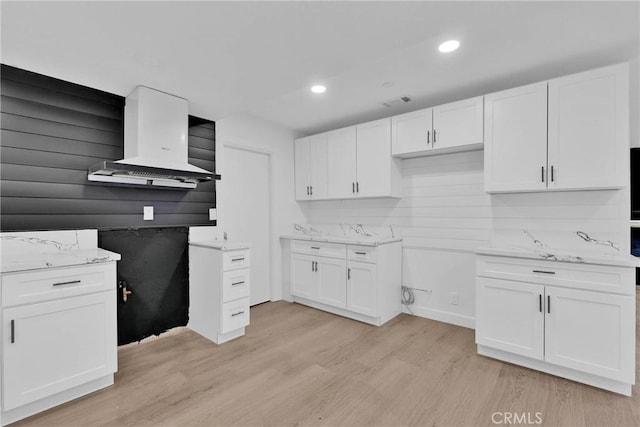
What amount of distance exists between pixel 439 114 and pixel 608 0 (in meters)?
1.43

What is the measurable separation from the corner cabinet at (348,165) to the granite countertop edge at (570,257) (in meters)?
1.32

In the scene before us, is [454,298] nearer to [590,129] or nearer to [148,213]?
[590,129]

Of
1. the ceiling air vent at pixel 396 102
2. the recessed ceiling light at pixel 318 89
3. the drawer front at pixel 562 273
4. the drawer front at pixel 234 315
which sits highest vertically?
the recessed ceiling light at pixel 318 89

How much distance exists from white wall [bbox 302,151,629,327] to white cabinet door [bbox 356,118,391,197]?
1.04 ft

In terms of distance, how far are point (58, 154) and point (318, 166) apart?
2.67 metres

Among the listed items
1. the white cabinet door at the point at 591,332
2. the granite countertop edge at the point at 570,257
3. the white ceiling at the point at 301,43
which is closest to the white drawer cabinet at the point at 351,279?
the granite countertop edge at the point at 570,257

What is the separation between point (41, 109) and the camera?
2.29 m

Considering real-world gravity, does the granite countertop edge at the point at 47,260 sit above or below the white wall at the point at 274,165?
below

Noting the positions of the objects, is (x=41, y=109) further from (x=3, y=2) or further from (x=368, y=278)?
(x=368, y=278)

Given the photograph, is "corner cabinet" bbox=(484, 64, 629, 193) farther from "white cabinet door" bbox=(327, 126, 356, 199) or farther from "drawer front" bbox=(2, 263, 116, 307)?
"drawer front" bbox=(2, 263, 116, 307)

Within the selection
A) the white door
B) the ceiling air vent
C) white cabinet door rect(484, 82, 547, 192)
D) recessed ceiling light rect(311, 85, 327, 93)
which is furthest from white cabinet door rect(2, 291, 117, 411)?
white cabinet door rect(484, 82, 547, 192)

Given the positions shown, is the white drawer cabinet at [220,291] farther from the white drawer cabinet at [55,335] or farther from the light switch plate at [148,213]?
the white drawer cabinet at [55,335]

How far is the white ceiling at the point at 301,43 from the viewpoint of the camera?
5.22 feet

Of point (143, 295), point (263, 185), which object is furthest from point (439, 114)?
point (143, 295)
